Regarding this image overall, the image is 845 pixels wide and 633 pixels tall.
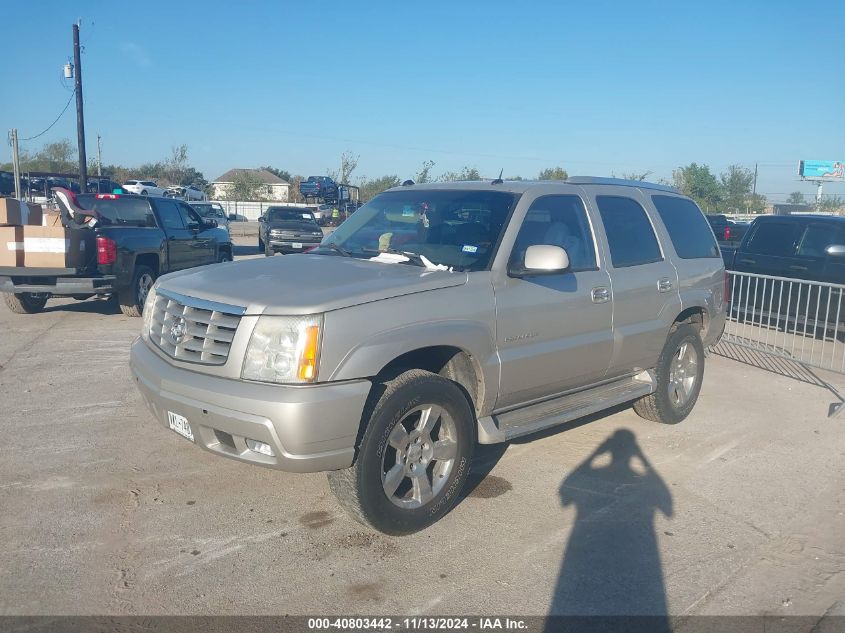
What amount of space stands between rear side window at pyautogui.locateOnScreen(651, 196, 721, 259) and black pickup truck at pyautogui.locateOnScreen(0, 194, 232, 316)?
754 centimetres

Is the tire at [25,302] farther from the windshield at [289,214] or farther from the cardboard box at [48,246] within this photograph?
the windshield at [289,214]

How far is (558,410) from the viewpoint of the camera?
5180 mm

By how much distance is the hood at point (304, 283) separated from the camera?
12.9 feet

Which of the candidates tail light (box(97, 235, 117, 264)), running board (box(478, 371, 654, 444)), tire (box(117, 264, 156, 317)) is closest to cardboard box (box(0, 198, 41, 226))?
tail light (box(97, 235, 117, 264))

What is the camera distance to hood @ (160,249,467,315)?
3.92 m

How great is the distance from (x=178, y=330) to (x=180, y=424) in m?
0.54

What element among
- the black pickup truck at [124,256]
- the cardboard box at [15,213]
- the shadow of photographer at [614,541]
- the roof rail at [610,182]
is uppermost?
the roof rail at [610,182]

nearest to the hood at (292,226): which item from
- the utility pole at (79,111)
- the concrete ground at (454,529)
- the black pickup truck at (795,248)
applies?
the utility pole at (79,111)

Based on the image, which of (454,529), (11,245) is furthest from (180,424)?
(11,245)

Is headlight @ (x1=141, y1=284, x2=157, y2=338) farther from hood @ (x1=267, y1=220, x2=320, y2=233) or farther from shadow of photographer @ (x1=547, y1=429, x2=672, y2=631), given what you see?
hood @ (x1=267, y1=220, x2=320, y2=233)

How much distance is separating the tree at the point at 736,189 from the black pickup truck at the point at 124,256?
162 feet

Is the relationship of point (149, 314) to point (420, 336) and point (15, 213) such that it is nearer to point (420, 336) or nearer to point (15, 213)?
point (420, 336)

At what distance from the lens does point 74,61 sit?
25.4m

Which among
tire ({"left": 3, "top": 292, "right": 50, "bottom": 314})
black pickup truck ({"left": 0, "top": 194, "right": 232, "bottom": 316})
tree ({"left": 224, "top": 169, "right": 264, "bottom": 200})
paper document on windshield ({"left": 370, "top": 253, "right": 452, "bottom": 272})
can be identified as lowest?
tire ({"left": 3, "top": 292, "right": 50, "bottom": 314})
